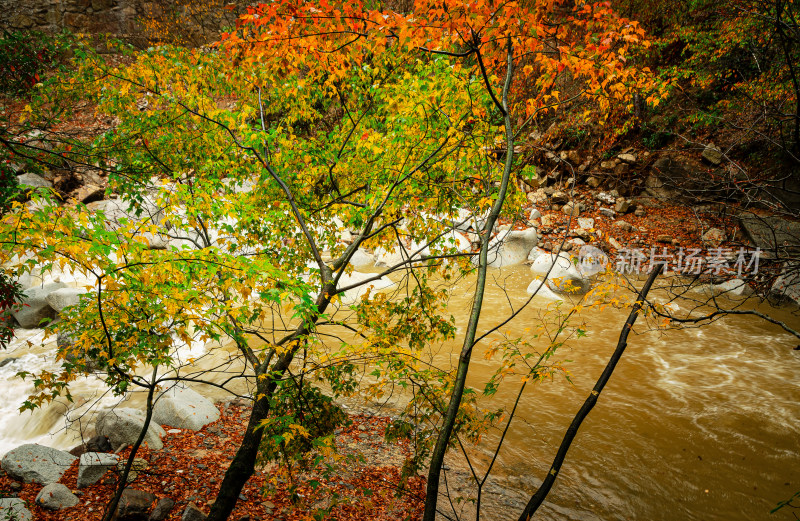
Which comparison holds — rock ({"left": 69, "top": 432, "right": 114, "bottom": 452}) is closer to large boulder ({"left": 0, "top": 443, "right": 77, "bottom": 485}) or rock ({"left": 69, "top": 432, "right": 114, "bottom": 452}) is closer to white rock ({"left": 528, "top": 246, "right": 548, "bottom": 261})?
large boulder ({"left": 0, "top": 443, "right": 77, "bottom": 485})

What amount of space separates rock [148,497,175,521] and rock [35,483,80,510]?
886mm

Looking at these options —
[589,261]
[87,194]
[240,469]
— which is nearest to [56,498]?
[240,469]

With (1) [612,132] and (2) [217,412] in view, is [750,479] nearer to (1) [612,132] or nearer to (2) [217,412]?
(2) [217,412]

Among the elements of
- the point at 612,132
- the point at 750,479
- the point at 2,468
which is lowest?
the point at 2,468

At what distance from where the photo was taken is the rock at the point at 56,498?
3.56 meters

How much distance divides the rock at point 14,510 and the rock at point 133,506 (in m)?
0.70

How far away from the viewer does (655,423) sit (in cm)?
577

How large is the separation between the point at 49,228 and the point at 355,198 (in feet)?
9.28

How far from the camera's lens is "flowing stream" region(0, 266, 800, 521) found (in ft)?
14.6

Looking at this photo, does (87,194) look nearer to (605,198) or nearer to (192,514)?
(192,514)

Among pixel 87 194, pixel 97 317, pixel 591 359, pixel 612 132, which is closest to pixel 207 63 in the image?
pixel 97 317

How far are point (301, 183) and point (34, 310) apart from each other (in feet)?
30.0

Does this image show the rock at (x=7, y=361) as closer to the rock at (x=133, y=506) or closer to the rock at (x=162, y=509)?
the rock at (x=133, y=506)

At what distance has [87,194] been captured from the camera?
515 inches
